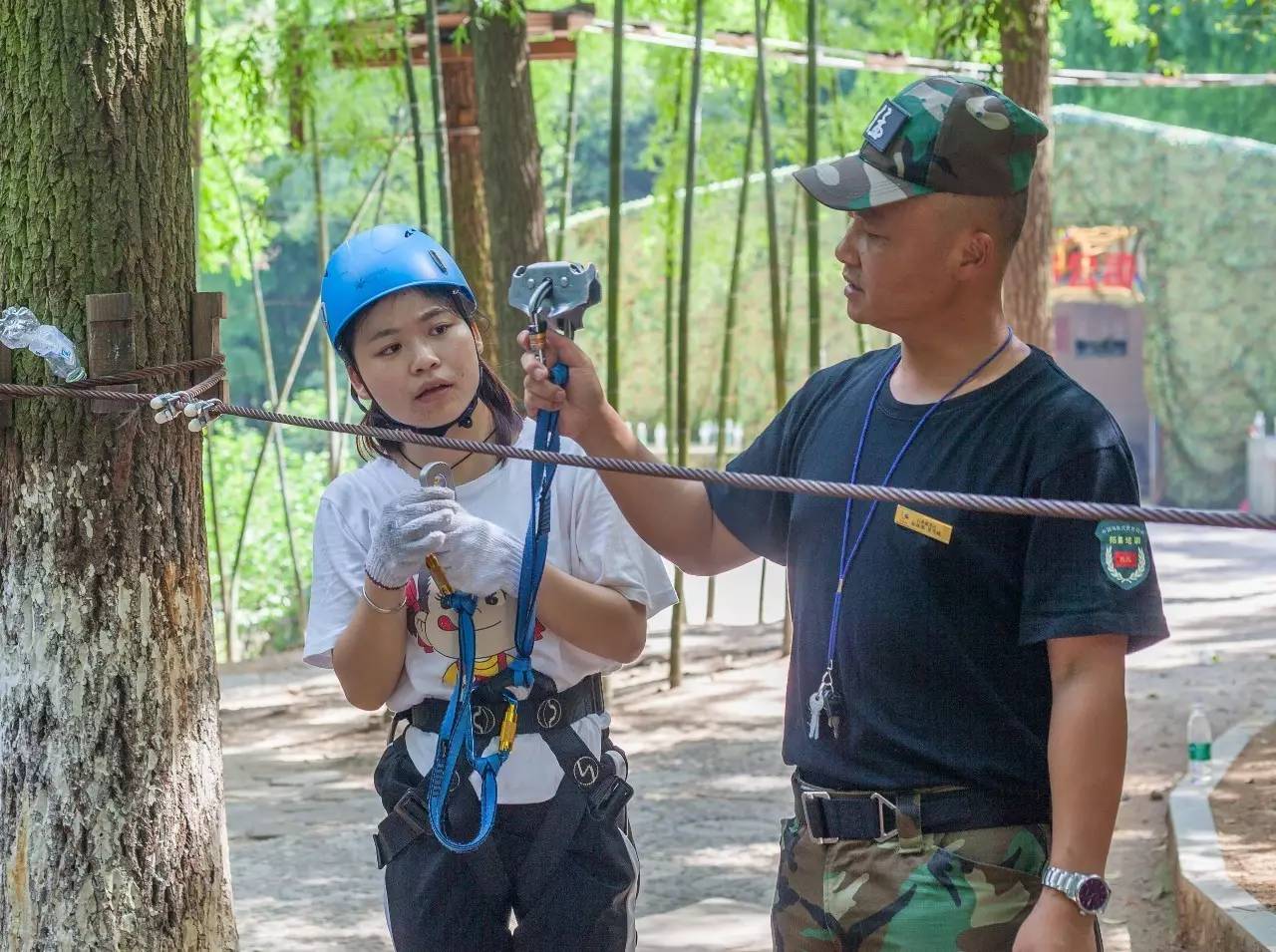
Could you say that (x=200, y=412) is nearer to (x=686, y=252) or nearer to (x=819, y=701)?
(x=819, y=701)

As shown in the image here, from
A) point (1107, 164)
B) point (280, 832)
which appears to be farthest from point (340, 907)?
point (1107, 164)

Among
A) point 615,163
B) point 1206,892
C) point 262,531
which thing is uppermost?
point 615,163

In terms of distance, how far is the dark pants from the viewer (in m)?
2.01

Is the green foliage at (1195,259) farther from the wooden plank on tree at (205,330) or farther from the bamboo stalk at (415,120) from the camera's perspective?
the wooden plank on tree at (205,330)

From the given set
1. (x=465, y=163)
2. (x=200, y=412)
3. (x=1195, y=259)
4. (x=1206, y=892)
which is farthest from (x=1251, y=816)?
(x=1195, y=259)

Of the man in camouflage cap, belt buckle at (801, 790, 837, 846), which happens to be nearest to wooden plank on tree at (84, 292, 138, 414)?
the man in camouflage cap

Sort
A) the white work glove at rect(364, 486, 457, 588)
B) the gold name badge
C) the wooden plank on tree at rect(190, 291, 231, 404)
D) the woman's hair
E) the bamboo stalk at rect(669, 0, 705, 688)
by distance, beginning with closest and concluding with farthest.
Answer: the gold name badge
the white work glove at rect(364, 486, 457, 588)
the woman's hair
the wooden plank on tree at rect(190, 291, 231, 404)
the bamboo stalk at rect(669, 0, 705, 688)

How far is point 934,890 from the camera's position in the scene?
1704mm

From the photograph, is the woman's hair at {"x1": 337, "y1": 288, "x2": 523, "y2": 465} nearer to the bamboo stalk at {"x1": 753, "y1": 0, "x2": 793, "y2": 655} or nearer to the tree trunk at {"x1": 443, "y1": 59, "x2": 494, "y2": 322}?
the tree trunk at {"x1": 443, "y1": 59, "x2": 494, "y2": 322}

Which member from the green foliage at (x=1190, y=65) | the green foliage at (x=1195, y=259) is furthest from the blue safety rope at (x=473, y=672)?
the green foliage at (x=1190, y=65)

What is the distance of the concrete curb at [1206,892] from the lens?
3453mm

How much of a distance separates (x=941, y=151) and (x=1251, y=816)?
3.48 meters

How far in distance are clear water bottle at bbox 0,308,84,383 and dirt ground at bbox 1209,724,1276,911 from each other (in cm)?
277

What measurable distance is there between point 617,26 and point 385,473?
14.6ft
